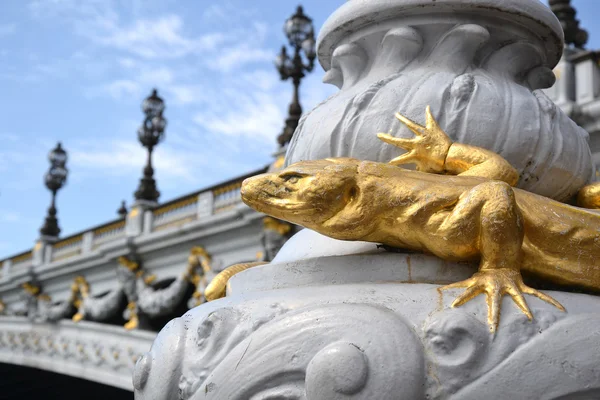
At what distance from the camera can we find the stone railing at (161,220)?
11.5 m

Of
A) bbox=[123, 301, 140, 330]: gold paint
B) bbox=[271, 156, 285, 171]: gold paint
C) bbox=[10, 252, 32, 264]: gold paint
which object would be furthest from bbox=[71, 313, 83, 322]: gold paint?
bbox=[271, 156, 285, 171]: gold paint

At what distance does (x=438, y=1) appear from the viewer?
1.93 m

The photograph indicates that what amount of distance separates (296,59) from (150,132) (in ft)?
13.2

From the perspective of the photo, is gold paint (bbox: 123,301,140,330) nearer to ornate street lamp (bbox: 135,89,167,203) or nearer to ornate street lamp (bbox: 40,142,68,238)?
ornate street lamp (bbox: 135,89,167,203)

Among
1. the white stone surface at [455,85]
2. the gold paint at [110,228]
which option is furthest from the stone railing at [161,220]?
the white stone surface at [455,85]

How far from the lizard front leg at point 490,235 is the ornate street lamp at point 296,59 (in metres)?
8.30

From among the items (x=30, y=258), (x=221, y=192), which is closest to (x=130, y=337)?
(x=221, y=192)

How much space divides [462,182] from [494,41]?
62cm

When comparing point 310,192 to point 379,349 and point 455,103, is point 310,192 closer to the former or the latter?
point 379,349

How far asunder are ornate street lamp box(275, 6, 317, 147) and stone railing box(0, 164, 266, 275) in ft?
3.02

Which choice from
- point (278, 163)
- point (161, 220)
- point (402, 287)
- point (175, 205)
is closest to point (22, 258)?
point (161, 220)

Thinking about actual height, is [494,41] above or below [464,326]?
above

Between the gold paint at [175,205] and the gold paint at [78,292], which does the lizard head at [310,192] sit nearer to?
the gold paint at [175,205]

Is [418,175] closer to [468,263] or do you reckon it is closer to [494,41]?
[468,263]
